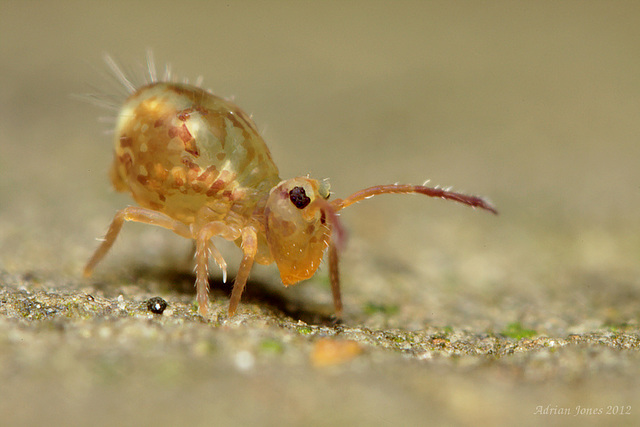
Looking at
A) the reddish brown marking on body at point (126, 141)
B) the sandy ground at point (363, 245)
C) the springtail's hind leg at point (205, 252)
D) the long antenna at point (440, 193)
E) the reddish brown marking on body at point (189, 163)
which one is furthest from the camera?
the reddish brown marking on body at point (126, 141)

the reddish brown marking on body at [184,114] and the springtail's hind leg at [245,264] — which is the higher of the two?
the reddish brown marking on body at [184,114]

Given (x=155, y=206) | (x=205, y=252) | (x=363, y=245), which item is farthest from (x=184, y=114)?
(x=363, y=245)

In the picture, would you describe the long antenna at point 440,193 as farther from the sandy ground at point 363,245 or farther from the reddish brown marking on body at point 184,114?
the reddish brown marking on body at point 184,114

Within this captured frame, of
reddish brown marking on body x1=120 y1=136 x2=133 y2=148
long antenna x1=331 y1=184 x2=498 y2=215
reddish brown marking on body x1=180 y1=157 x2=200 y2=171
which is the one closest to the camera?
long antenna x1=331 y1=184 x2=498 y2=215

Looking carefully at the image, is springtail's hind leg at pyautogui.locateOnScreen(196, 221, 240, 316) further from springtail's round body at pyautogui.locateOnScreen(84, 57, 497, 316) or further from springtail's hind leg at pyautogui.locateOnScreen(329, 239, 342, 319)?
springtail's hind leg at pyautogui.locateOnScreen(329, 239, 342, 319)

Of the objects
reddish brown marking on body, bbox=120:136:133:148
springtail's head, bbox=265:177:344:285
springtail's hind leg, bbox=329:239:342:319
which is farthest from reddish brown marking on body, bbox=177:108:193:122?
springtail's hind leg, bbox=329:239:342:319

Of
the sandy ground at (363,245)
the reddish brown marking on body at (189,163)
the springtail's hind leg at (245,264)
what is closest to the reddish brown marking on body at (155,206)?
the reddish brown marking on body at (189,163)
